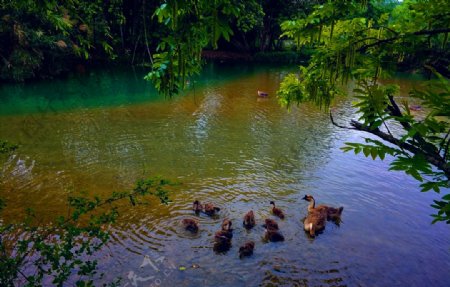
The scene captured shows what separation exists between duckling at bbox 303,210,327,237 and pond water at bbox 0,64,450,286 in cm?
18

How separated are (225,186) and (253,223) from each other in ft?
7.18

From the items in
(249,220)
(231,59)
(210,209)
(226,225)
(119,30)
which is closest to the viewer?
(226,225)

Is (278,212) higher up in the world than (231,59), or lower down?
lower down

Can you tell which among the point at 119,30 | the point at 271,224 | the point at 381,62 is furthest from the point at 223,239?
the point at 119,30

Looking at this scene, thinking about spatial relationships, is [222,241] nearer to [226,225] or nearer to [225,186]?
[226,225]

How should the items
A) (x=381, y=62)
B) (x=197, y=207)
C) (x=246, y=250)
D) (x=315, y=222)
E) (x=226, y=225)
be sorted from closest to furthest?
(x=381, y=62) → (x=246, y=250) → (x=226, y=225) → (x=315, y=222) → (x=197, y=207)

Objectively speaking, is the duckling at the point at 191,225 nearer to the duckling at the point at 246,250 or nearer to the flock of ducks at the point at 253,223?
the flock of ducks at the point at 253,223

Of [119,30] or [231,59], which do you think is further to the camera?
[231,59]

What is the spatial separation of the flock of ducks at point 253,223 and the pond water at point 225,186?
0.16 m

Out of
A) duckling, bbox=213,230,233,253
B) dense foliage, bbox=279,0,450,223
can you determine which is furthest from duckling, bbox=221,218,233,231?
dense foliage, bbox=279,0,450,223

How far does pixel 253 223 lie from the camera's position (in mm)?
7930

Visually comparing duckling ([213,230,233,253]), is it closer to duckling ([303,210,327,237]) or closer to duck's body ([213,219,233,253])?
duck's body ([213,219,233,253])

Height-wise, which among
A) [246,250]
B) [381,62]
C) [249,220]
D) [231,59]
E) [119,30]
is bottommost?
[246,250]

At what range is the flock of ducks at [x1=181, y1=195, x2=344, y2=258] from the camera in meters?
7.13
